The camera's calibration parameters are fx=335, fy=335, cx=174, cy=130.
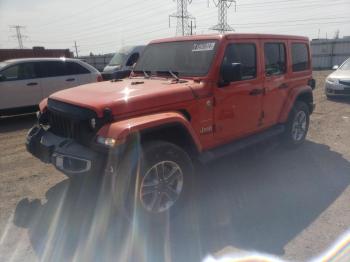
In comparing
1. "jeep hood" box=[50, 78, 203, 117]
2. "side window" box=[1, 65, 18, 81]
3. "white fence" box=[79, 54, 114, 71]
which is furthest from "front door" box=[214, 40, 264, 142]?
"white fence" box=[79, 54, 114, 71]

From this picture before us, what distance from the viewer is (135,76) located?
525 cm

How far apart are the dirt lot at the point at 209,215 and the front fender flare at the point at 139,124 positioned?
2.56 feet

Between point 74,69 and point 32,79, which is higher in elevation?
point 74,69

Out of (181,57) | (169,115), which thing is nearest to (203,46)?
(181,57)

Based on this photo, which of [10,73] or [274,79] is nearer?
[274,79]

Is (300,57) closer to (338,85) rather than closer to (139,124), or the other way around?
(139,124)

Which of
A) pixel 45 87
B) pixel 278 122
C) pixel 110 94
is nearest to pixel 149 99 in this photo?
pixel 110 94

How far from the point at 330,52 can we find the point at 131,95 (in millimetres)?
26984

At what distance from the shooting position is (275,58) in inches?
215

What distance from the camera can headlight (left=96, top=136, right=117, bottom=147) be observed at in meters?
3.12

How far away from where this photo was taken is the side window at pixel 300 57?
6.01 m

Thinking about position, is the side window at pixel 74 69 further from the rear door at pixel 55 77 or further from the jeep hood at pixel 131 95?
the jeep hood at pixel 131 95

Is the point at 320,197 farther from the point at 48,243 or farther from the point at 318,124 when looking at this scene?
the point at 318,124

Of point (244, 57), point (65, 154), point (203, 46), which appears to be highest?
point (203, 46)
